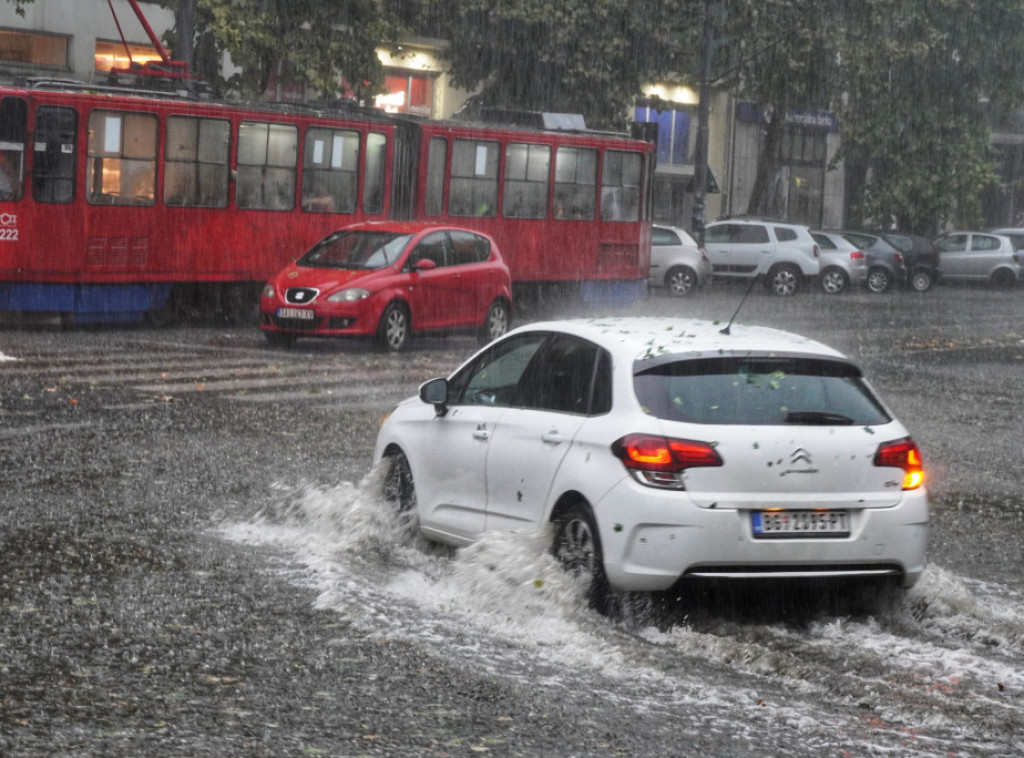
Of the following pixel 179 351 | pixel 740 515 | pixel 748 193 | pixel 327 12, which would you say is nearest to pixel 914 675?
pixel 740 515

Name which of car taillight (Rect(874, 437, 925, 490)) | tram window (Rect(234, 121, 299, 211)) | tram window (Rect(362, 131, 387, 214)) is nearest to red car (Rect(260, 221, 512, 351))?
tram window (Rect(234, 121, 299, 211))

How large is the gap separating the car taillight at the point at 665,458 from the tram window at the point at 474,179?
71.4 ft

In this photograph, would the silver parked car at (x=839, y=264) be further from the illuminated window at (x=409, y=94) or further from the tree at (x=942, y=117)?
the illuminated window at (x=409, y=94)

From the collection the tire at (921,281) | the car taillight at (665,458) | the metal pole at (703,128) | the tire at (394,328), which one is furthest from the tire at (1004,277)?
the car taillight at (665,458)

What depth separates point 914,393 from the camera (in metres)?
18.6

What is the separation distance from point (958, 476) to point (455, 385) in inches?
197

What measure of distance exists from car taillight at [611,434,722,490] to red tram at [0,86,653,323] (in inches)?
681

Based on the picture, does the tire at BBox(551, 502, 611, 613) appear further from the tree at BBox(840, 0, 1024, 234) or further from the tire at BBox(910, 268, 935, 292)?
the tree at BBox(840, 0, 1024, 234)

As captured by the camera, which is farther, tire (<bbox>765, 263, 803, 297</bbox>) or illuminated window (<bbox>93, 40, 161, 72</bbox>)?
tire (<bbox>765, 263, 803, 297</bbox>)

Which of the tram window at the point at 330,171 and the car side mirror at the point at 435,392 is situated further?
the tram window at the point at 330,171

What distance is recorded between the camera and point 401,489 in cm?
915

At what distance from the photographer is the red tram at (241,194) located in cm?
2325

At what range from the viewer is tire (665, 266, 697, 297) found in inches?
1497

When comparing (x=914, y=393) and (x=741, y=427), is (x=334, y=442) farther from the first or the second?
(x=914, y=393)
